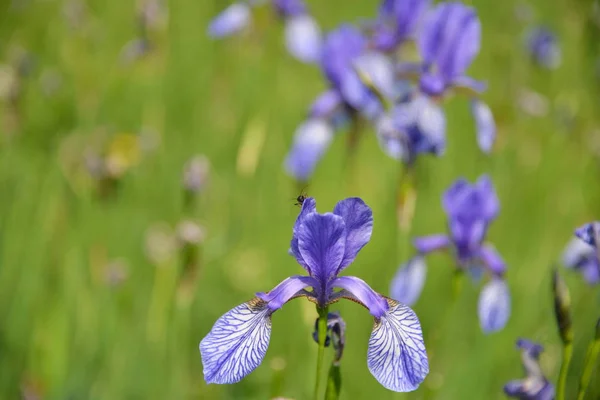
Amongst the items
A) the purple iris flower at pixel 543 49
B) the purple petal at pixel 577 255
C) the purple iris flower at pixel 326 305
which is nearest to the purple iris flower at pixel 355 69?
the purple petal at pixel 577 255

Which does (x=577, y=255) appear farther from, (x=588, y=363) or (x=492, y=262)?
(x=588, y=363)

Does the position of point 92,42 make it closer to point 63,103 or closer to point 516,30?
point 63,103

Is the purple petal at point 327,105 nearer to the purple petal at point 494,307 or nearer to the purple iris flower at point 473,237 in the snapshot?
the purple iris flower at point 473,237

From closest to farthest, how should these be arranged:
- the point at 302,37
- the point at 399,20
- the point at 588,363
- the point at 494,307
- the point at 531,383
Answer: the point at 588,363, the point at 531,383, the point at 494,307, the point at 399,20, the point at 302,37

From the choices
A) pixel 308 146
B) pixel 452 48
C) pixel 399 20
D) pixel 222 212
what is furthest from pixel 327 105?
pixel 222 212

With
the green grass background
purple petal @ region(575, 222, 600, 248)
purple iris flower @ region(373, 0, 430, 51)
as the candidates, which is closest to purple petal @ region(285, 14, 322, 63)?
the green grass background

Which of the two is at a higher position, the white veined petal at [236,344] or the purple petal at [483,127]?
the purple petal at [483,127]

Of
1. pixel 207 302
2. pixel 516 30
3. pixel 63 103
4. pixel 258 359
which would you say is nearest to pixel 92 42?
pixel 63 103
